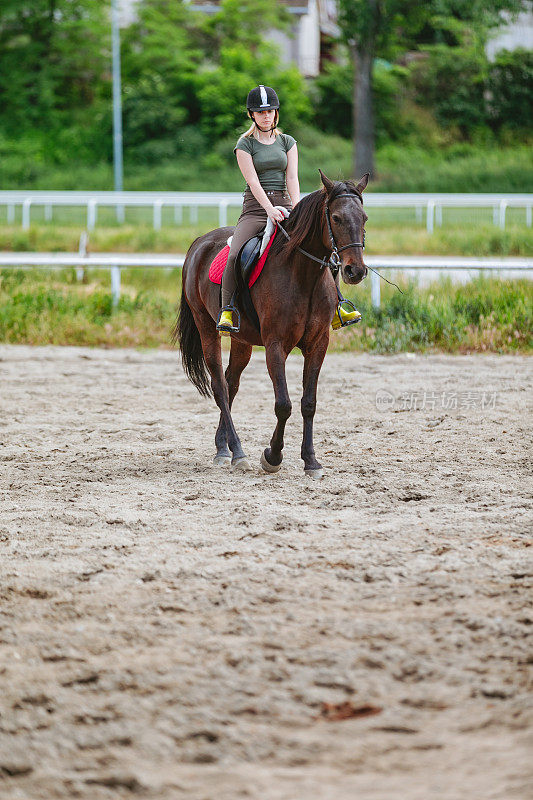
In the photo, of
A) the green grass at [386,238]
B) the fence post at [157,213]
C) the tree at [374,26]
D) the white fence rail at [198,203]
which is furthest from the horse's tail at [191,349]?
the tree at [374,26]

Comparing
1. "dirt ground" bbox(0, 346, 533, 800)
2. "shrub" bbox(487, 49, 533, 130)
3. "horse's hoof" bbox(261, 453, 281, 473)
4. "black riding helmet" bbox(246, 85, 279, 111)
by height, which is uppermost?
"shrub" bbox(487, 49, 533, 130)

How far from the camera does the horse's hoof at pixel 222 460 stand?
23.4 ft

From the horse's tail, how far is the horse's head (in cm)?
201

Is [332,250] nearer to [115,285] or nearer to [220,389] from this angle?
[220,389]

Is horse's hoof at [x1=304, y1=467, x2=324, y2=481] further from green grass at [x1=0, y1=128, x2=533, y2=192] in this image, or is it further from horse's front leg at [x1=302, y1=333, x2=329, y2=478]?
green grass at [x1=0, y1=128, x2=533, y2=192]

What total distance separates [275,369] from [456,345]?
5730mm

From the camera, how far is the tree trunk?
31995 millimetres

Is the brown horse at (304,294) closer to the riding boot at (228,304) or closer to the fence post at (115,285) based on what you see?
the riding boot at (228,304)

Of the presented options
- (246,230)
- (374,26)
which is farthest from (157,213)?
(246,230)

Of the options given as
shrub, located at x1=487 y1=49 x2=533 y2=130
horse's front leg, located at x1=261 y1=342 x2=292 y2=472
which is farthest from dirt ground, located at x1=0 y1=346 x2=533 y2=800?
shrub, located at x1=487 y1=49 x2=533 y2=130

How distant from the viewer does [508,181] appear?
32125 mm

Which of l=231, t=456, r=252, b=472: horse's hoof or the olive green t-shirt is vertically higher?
the olive green t-shirt

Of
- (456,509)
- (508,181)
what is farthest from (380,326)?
(508,181)

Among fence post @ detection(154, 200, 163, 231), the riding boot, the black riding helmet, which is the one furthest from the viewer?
fence post @ detection(154, 200, 163, 231)
